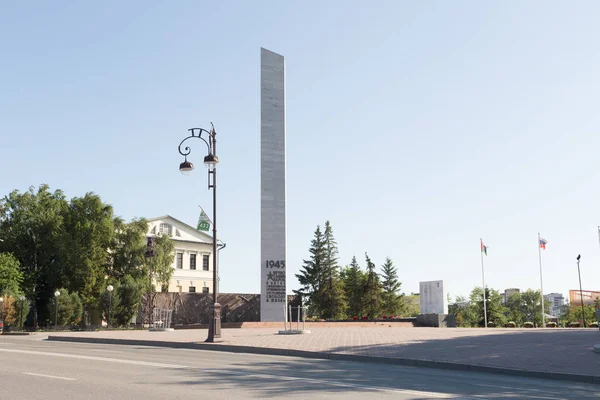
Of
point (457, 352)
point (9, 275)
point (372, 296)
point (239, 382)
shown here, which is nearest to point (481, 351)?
point (457, 352)

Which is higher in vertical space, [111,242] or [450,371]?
[111,242]

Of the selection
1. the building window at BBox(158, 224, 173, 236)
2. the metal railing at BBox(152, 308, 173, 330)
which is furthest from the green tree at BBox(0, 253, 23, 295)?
the building window at BBox(158, 224, 173, 236)

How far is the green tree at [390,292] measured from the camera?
94438mm

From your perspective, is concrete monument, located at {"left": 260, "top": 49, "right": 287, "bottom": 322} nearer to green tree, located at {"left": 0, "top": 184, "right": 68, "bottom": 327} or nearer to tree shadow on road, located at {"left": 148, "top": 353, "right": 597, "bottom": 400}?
green tree, located at {"left": 0, "top": 184, "right": 68, "bottom": 327}

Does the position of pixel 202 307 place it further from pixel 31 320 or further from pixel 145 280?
pixel 31 320

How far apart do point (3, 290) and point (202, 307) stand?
16.3 m

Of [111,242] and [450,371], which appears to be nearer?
[450,371]

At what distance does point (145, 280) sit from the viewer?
59.6 m

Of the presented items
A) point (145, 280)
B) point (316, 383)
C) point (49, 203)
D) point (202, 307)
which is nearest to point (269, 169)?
point (202, 307)

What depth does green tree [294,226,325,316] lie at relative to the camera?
289 feet

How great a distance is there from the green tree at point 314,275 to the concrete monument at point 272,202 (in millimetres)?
42434

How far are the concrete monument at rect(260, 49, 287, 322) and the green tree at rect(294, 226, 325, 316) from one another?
1671 inches

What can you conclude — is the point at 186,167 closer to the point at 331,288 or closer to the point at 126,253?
the point at 126,253

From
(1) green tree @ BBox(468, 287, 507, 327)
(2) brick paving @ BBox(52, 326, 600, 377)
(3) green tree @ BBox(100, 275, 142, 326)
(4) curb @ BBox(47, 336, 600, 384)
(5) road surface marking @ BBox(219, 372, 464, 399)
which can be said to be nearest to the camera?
(5) road surface marking @ BBox(219, 372, 464, 399)
